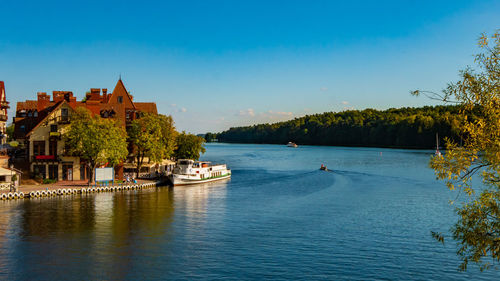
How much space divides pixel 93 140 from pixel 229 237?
126 feet

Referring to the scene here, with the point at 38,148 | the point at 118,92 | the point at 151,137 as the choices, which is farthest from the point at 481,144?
the point at 118,92

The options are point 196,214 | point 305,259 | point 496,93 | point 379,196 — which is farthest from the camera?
point 379,196

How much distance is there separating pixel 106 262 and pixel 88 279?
383 centimetres

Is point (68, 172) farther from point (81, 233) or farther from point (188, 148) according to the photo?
point (81, 233)

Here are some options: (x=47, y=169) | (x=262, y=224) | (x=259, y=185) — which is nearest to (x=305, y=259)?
(x=262, y=224)

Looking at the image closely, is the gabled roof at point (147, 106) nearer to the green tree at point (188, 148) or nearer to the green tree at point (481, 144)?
the green tree at point (188, 148)

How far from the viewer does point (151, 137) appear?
262 ft

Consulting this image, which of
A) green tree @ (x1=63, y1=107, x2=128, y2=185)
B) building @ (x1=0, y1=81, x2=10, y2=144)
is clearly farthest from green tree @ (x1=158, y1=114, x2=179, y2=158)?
building @ (x1=0, y1=81, x2=10, y2=144)

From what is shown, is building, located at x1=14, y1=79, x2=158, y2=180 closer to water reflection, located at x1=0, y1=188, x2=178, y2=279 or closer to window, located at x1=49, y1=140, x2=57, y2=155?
window, located at x1=49, y1=140, x2=57, y2=155

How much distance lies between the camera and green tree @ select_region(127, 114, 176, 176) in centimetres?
7962

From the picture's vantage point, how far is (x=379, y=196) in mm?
69438

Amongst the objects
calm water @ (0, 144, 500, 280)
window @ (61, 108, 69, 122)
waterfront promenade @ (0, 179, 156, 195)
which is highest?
window @ (61, 108, 69, 122)

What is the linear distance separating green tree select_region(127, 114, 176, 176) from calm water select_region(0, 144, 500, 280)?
11030 mm

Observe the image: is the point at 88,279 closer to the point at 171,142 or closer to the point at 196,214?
the point at 196,214
